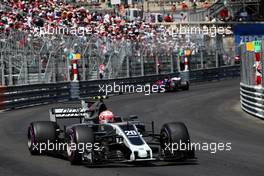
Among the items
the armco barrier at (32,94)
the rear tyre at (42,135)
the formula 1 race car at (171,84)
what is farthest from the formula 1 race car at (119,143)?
the formula 1 race car at (171,84)

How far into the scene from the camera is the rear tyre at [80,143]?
34.2 feet

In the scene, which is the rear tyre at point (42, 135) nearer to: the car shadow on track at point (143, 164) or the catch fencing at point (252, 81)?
the car shadow on track at point (143, 164)

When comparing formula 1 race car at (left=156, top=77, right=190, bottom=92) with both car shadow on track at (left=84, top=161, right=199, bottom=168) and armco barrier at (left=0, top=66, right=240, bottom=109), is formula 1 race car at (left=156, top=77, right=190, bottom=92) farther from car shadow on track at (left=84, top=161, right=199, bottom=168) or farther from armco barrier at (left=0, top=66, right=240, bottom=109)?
car shadow on track at (left=84, top=161, right=199, bottom=168)

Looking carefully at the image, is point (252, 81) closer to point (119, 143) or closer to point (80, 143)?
point (119, 143)

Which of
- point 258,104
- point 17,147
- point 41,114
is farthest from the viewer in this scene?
point 41,114

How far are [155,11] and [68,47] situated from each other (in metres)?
27.6

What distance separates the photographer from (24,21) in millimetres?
33969

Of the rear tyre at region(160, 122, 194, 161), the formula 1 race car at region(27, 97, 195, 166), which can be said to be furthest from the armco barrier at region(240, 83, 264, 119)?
the rear tyre at region(160, 122, 194, 161)

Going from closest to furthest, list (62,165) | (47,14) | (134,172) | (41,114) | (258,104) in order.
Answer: (134,172) → (62,165) → (258,104) → (41,114) → (47,14)

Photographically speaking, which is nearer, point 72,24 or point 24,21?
point 24,21

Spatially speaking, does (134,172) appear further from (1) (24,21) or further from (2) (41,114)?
(1) (24,21)

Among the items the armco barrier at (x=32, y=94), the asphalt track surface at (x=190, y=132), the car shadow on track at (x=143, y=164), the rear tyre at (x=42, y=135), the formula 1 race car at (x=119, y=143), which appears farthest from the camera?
the armco barrier at (x=32, y=94)

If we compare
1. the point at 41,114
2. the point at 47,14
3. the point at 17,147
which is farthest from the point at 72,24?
the point at 17,147

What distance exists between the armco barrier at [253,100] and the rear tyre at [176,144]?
28.4 feet
